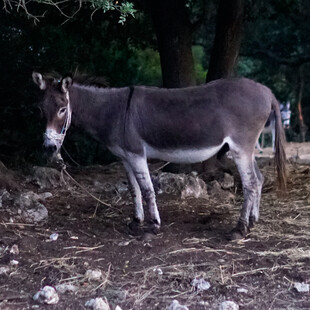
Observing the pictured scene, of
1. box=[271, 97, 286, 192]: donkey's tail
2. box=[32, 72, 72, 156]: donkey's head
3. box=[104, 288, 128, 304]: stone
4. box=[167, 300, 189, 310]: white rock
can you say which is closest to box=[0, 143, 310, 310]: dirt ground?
box=[104, 288, 128, 304]: stone

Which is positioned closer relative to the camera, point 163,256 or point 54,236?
point 163,256

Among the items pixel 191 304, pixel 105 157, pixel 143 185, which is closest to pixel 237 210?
pixel 143 185

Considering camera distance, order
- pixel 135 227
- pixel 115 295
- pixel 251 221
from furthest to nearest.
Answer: pixel 251 221, pixel 135 227, pixel 115 295

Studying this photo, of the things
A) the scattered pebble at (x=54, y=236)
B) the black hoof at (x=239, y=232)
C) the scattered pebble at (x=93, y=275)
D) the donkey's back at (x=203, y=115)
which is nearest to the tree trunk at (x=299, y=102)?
the donkey's back at (x=203, y=115)

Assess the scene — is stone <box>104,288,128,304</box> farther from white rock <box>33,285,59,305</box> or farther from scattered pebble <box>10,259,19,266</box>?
scattered pebble <box>10,259,19,266</box>

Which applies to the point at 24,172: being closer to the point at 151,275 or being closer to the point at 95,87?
the point at 95,87

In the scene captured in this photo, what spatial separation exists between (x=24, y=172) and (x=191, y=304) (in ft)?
16.0

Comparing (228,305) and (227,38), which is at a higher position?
(227,38)

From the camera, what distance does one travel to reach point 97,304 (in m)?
3.73

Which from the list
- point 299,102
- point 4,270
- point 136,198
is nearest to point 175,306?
point 4,270

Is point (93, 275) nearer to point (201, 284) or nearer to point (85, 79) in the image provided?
point (201, 284)

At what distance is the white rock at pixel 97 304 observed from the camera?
3713mm

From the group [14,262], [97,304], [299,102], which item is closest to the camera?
[97,304]

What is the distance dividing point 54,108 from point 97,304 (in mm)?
2327
